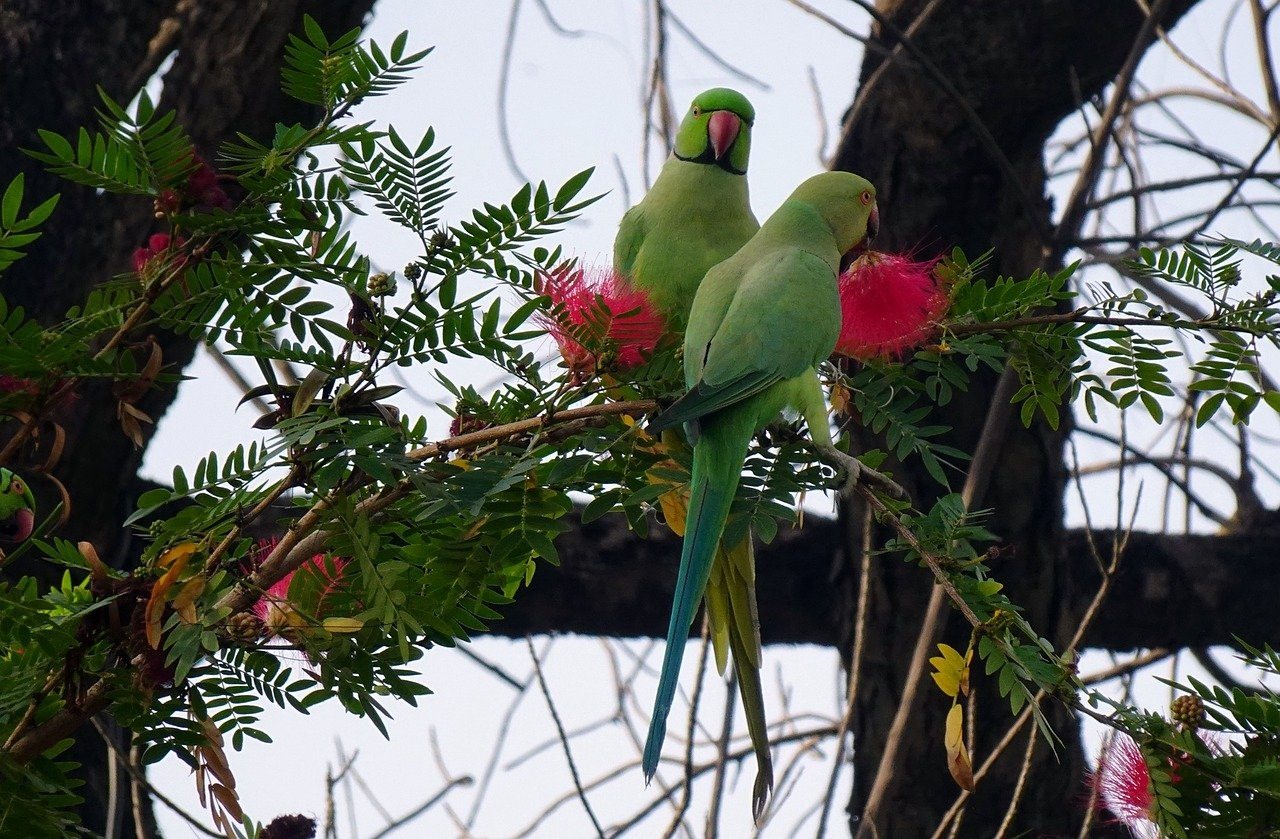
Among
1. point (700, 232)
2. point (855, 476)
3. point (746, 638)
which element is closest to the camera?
point (855, 476)

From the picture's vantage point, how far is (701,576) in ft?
3.33

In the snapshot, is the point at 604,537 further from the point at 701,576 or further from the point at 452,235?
the point at 452,235

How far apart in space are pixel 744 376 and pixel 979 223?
1.45 m

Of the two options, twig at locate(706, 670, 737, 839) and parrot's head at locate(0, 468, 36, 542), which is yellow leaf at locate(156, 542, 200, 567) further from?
twig at locate(706, 670, 737, 839)

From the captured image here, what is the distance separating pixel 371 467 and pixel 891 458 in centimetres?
165

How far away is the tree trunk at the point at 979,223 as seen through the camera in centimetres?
216

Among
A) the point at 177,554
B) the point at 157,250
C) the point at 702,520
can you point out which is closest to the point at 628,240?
the point at 702,520

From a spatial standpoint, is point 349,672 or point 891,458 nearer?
point 349,672

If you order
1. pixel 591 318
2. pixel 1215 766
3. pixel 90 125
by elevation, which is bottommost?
pixel 1215 766

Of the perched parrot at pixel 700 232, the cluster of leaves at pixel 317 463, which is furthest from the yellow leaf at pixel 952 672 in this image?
the perched parrot at pixel 700 232

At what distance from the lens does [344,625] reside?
848 millimetres

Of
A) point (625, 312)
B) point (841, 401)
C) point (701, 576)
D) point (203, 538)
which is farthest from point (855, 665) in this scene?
point (203, 538)

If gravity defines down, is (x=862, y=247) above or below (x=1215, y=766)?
above

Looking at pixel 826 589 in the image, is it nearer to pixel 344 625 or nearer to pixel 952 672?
pixel 952 672
